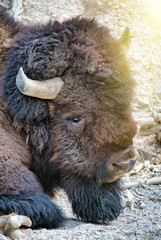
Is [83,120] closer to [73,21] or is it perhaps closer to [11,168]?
[11,168]

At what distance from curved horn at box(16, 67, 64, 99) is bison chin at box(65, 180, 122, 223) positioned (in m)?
0.96

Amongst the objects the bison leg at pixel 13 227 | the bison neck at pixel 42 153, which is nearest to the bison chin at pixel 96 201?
the bison neck at pixel 42 153

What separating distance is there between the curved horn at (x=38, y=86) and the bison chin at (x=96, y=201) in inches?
37.7

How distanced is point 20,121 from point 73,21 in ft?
3.79

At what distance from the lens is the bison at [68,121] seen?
3.50 metres

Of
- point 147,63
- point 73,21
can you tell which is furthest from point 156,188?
point 147,63

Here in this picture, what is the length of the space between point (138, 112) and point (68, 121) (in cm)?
316

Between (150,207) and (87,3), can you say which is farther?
(87,3)

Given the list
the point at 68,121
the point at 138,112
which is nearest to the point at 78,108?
the point at 68,121

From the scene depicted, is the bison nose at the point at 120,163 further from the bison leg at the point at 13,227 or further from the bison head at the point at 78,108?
the bison leg at the point at 13,227

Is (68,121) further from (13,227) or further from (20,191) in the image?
(13,227)

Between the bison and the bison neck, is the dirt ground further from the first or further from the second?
the bison neck

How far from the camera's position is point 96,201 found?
12.4ft

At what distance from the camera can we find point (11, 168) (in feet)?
11.4
